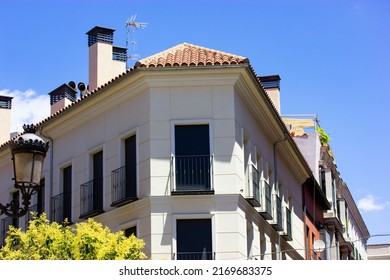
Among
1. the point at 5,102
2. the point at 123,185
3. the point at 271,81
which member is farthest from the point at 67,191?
the point at 271,81

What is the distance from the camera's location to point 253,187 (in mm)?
23031

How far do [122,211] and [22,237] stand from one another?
17.6 ft

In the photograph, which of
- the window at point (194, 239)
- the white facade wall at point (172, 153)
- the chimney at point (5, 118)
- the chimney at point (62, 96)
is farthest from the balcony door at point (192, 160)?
the chimney at point (5, 118)

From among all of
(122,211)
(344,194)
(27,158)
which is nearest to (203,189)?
(122,211)

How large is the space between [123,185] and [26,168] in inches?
451

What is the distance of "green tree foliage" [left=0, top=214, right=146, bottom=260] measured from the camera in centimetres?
1647

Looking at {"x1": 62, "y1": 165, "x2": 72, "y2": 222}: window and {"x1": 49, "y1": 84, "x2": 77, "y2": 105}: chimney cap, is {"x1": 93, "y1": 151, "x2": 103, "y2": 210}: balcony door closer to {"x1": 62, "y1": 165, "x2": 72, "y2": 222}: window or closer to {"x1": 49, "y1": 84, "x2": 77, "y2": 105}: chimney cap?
{"x1": 62, "y1": 165, "x2": 72, "y2": 222}: window

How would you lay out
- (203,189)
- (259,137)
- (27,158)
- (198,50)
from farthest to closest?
1. (259,137)
2. (198,50)
3. (203,189)
4. (27,158)

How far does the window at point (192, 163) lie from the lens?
70.8ft

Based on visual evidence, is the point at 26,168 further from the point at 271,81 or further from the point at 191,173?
the point at 271,81

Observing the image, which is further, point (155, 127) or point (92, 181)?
point (92, 181)

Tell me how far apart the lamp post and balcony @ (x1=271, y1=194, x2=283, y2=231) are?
1484 cm

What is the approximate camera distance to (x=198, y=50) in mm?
23406

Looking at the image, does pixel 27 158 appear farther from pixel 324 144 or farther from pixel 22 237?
pixel 324 144
